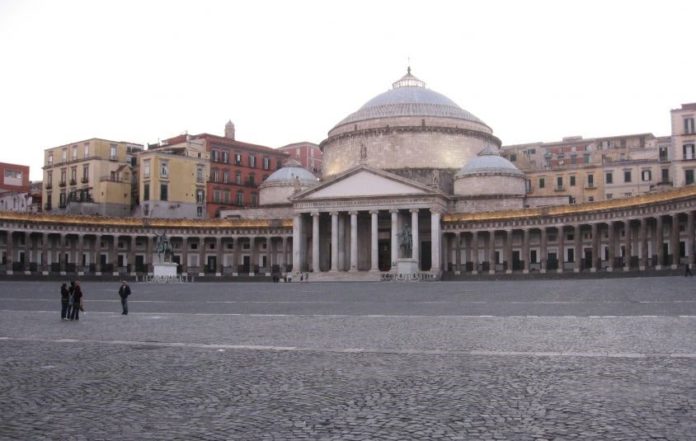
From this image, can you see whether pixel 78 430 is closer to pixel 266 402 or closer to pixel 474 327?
pixel 266 402

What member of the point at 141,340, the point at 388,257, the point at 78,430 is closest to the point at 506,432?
the point at 78,430

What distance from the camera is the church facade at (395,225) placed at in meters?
76.9

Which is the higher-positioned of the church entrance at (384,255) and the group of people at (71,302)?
the church entrance at (384,255)

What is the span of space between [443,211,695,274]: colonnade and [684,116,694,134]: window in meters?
12.7

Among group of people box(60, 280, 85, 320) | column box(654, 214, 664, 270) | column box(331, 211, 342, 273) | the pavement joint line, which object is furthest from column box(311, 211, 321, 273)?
the pavement joint line

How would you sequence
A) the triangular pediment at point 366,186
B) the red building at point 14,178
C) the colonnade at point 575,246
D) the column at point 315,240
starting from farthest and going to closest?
the red building at point 14,178, the column at point 315,240, the triangular pediment at point 366,186, the colonnade at point 575,246

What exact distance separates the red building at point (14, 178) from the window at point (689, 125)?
8480cm

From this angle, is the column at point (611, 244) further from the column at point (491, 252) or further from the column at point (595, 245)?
the column at point (491, 252)

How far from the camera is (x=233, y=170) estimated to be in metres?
107

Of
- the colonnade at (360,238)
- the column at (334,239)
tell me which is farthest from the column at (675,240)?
the column at (334,239)

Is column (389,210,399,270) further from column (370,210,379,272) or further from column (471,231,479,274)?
column (471,231,479,274)

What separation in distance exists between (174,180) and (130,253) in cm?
1062

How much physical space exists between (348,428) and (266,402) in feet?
6.39

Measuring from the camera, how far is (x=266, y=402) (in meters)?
10.3
